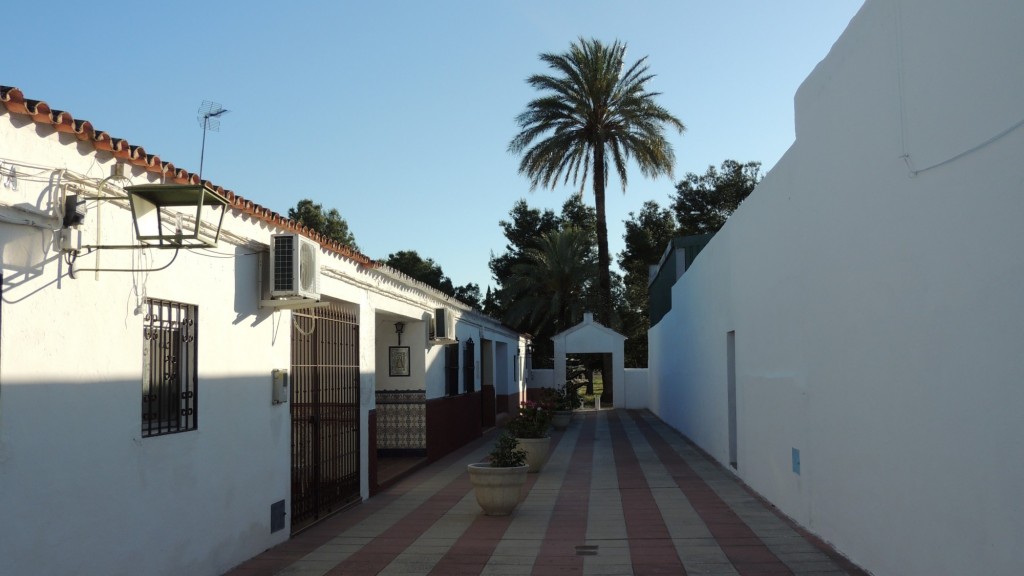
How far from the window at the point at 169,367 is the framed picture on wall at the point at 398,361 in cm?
858

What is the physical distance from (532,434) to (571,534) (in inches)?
212

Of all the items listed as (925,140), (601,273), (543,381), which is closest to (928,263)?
(925,140)

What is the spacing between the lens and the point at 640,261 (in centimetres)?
4512

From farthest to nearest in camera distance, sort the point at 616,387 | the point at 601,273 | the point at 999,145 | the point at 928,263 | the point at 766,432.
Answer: the point at 616,387 < the point at 601,273 < the point at 766,432 < the point at 928,263 < the point at 999,145

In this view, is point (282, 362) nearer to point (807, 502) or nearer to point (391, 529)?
point (391, 529)

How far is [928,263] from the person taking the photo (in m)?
5.67

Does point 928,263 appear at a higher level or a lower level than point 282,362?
higher

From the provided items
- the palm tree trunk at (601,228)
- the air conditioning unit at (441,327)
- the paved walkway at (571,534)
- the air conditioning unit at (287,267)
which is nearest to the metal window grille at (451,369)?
the air conditioning unit at (441,327)

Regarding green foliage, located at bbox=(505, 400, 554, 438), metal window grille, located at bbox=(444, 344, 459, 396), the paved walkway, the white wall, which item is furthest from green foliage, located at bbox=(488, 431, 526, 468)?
metal window grille, located at bbox=(444, 344, 459, 396)

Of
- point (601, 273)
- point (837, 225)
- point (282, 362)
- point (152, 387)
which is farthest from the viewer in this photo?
point (601, 273)

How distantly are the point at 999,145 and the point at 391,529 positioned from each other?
278 inches

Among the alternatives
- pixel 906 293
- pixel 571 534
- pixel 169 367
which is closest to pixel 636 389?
pixel 571 534

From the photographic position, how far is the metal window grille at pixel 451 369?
17.6 metres

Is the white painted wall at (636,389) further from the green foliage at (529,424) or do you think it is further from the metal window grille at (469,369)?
the green foliage at (529,424)
